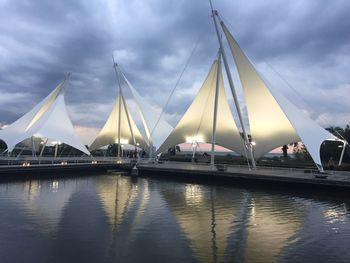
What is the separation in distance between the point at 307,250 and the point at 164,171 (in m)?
22.1

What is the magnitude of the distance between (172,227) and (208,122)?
24.8 metres

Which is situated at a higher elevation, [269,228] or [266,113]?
[266,113]

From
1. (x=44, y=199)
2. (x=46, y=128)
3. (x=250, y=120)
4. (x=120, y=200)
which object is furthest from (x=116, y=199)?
(x=46, y=128)

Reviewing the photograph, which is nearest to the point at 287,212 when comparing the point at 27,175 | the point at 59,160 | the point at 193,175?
the point at 193,175

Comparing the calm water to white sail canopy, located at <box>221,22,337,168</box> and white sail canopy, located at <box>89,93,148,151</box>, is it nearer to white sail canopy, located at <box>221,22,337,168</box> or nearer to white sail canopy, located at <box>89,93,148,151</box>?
white sail canopy, located at <box>221,22,337,168</box>

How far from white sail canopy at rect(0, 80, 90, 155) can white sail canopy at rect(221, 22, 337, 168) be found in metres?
19.3

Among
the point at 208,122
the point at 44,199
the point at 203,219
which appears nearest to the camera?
the point at 203,219

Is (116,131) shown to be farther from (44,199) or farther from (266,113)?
(44,199)

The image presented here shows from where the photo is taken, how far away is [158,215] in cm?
1473

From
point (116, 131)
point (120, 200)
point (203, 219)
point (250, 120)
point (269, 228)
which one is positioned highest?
point (116, 131)

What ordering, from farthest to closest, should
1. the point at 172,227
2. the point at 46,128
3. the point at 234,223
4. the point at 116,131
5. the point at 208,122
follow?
1. the point at 116,131
2. the point at 208,122
3. the point at 46,128
4. the point at 234,223
5. the point at 172,227

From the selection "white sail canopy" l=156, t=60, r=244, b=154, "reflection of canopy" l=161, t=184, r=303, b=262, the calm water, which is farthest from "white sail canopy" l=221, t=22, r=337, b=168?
"reflection of canopy" l=161, t=184, r=303, b=262

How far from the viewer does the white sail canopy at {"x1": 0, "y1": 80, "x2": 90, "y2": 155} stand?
35219mm

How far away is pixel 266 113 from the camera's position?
28.5m
